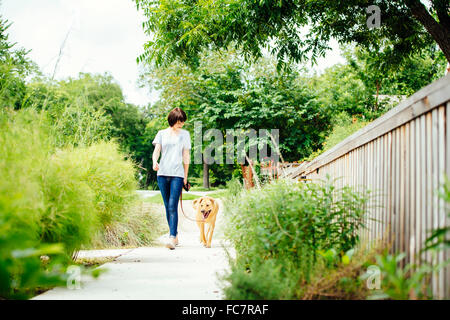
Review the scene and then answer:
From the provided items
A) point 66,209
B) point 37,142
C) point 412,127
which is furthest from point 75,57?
point 412,127

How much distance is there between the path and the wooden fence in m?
1.35

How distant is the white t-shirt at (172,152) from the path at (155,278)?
1178 mm

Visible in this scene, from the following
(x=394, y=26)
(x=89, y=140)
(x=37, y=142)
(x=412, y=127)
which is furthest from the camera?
(x=394, y=26)

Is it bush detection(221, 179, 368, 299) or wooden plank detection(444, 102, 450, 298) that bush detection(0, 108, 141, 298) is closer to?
bush detection(221, 179, 368, 299)

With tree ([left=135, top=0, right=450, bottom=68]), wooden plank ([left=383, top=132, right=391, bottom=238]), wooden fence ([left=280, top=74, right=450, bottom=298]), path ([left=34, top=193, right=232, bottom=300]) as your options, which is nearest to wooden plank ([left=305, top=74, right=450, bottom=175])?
wooden fence ([left=280, top=74, right=450, bottom=298])

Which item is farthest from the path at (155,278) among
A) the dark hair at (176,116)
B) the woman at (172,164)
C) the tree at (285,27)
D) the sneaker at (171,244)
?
the tree at (285,27)

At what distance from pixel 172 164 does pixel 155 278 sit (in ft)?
7.37

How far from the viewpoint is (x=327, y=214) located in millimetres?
2969

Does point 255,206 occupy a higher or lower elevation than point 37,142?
lower

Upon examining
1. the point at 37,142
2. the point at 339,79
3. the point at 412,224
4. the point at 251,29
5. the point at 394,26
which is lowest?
the point at 412,224

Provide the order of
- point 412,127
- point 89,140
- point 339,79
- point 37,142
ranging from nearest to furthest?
point 412,127, point 37,142, point 89,140, point 339,79

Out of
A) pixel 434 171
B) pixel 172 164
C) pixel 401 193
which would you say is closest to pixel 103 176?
pixel 172 164
